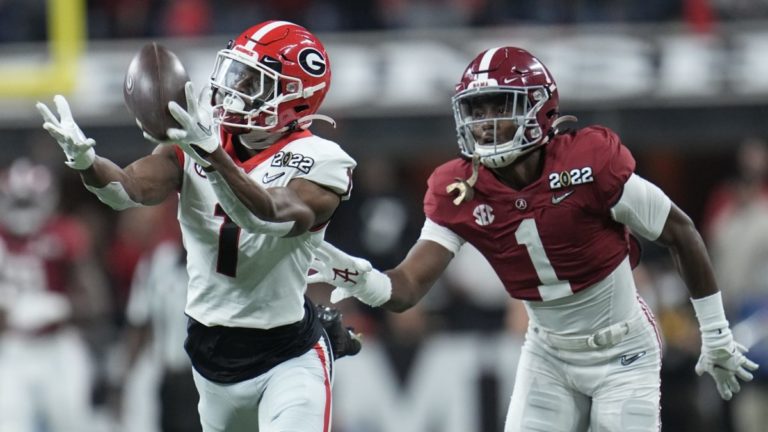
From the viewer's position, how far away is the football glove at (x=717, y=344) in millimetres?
4766

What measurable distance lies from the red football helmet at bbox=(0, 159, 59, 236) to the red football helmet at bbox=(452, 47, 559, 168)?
4539mm

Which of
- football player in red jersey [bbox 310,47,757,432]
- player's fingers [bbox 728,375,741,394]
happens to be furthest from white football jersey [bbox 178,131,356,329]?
player's fingers [bbox 728,375,741,394]

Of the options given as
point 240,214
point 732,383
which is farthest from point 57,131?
point 732,383

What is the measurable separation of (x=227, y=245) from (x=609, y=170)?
124 cm

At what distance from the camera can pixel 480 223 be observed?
4.77m

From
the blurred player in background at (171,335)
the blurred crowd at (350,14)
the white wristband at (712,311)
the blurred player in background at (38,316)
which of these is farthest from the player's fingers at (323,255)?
the blurred crowd at (350,14)

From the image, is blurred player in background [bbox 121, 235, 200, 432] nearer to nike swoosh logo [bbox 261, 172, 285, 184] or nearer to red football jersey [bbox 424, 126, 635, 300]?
red football jersey [bbox 424, 126, 635, 300]

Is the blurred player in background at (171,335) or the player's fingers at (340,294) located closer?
the player's fingers at (340,294)

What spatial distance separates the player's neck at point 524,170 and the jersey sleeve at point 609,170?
21 centimetres

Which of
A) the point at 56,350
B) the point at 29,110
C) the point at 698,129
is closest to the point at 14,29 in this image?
the point at 29,110

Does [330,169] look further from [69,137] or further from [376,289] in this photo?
[69,137]

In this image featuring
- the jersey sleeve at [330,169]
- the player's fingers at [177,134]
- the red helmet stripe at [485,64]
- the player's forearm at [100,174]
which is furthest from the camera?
the red helmet stripe at [485,64]

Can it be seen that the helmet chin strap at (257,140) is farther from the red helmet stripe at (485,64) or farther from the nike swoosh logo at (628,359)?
the nike swoosh logo at (628,359)

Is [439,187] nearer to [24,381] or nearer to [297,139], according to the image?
[297,139]
